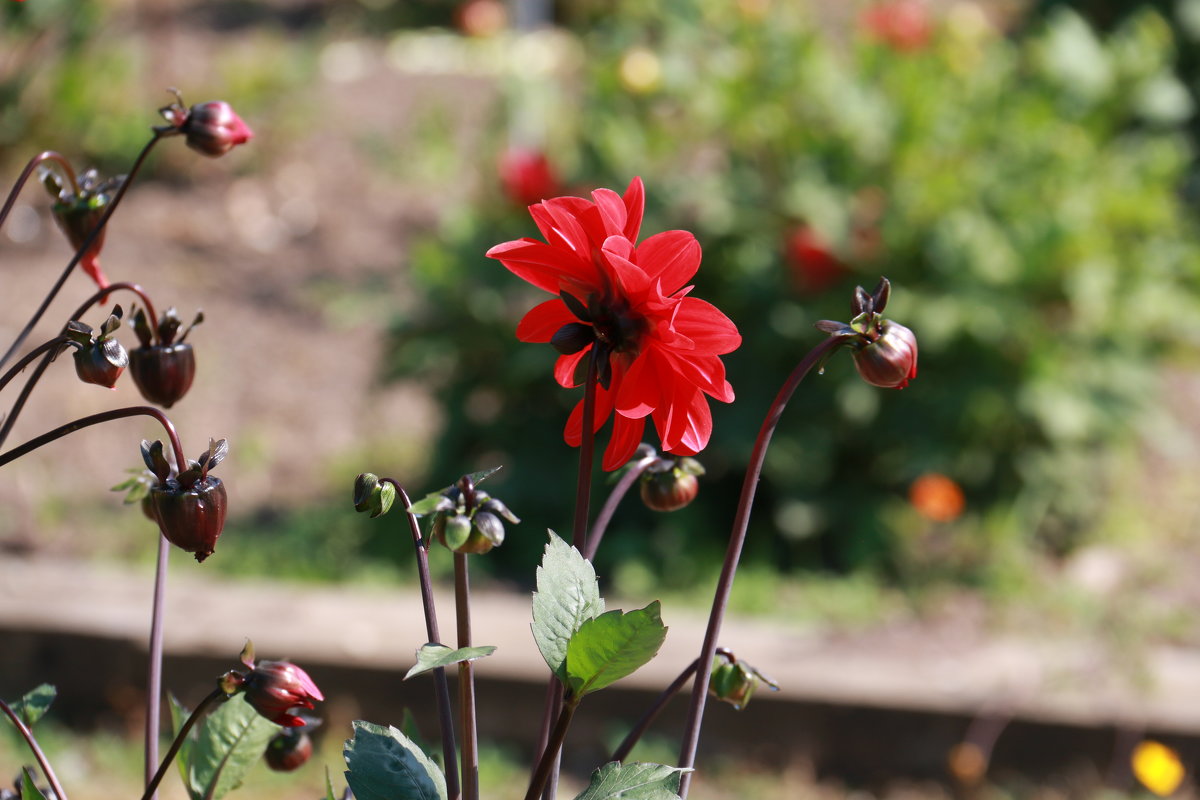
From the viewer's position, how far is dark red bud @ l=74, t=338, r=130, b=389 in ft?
2.31

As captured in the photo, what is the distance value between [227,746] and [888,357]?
0.50 meters

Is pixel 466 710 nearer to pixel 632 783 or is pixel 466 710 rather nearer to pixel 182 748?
pixel 632 783

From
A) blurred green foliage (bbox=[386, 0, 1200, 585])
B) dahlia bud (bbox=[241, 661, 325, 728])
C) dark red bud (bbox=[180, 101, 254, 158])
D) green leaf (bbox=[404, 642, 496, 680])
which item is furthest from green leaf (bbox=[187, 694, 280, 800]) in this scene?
blurred green foliage (bbox=[386, 0, 1200, 585])

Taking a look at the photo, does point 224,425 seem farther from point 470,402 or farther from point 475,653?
point 475,653

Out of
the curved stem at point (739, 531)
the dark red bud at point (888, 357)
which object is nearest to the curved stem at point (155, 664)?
the curved stem at point (739, 531)

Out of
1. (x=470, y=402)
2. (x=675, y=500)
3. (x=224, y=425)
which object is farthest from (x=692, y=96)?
(x=675, y=500)

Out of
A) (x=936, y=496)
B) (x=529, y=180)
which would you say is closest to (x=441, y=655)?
(x=936, y=496)

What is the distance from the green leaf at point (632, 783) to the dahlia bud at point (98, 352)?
34 centimetres

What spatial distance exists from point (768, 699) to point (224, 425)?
6.72 feet

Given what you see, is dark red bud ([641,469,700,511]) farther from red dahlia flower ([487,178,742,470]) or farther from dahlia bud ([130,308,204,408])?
dahlia bud ([130,308,204,408])

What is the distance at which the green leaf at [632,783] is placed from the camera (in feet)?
2.24

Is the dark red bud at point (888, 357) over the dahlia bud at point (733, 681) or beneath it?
over

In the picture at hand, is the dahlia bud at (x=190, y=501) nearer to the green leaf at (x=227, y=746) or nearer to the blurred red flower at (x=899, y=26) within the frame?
the green leaf at (x=227, y=746)

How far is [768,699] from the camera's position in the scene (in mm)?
2443
